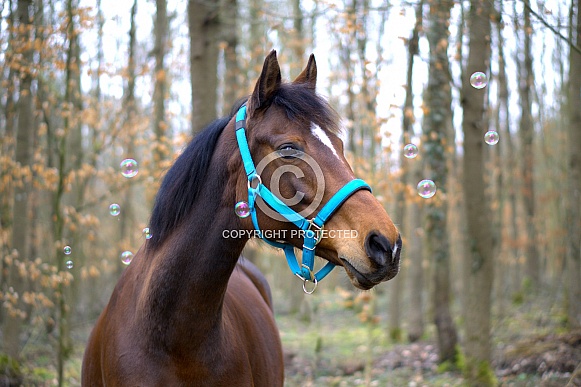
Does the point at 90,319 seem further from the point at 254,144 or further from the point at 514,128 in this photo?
the point at 514,128

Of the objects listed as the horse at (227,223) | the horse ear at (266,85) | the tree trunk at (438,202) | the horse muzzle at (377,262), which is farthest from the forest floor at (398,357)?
the horse ear at (266,85)

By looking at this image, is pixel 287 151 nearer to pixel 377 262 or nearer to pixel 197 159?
pixel 197 159

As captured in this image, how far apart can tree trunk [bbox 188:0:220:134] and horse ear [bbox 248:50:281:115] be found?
14.7ft

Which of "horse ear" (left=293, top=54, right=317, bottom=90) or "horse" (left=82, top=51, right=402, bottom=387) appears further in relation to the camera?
"horse ear" (left=293, top=54, right=317, bottom=90)

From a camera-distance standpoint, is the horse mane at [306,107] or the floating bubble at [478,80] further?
the floating bubble at [478,80]

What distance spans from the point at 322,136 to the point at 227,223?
2.37 ft

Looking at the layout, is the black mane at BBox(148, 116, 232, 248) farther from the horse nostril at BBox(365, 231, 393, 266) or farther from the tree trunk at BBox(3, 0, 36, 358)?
the tree trunk at BBox(3, 0, 36, 358)

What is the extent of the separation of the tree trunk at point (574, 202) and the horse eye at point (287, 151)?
755 cm

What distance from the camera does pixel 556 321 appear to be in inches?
436

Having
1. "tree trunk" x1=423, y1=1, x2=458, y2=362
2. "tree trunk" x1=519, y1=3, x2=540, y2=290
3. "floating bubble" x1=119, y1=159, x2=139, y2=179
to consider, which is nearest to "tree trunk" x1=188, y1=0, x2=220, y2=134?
"floating bubble" x1=119, y1=159, x2=139, y2=179

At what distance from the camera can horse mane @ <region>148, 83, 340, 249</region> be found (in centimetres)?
284

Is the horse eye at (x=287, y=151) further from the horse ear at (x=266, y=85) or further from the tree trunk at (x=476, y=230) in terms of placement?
the tree trunk at (x=476, y=230)

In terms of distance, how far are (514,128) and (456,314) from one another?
13.1m

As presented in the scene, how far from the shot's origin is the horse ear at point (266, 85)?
280cm
